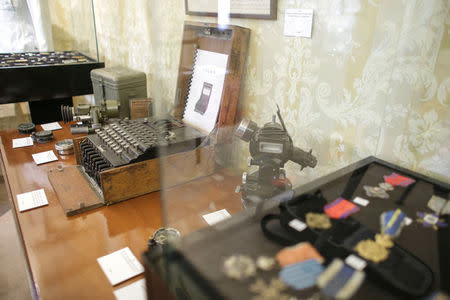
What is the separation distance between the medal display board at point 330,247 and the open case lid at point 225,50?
0.77m

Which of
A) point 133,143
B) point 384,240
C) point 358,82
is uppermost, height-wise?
point 358,82

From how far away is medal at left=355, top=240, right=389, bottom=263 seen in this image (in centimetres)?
57

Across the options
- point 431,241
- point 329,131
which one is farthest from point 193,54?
point 431,241

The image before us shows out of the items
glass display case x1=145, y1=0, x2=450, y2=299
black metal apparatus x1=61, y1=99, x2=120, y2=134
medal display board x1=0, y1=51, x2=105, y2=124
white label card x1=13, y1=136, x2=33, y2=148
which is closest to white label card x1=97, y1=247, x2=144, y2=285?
Result: glass display case x1=145, y1=0, x2=450, y2=299

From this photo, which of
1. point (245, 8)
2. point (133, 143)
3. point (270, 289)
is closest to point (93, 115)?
point (133, 143)

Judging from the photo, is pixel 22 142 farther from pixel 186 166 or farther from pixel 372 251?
pixel 372 251

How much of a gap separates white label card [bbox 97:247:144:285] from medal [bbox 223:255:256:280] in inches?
21.5

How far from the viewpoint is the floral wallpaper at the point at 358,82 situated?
90 cm

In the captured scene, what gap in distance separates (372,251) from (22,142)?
2.04 m

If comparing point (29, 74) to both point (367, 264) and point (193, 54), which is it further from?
point (367, 264)

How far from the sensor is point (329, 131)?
1.19 m

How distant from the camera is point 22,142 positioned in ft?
6.48

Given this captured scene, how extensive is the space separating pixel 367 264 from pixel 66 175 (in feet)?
4.63

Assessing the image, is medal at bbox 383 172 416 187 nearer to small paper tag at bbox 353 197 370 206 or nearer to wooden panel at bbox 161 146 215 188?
small paper tag at bbox 353 197 370 206
